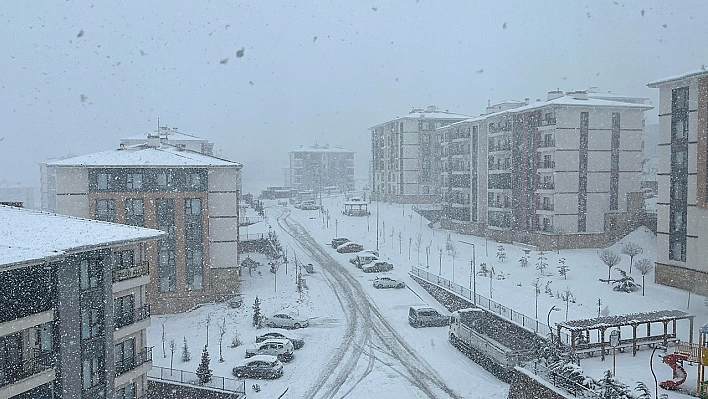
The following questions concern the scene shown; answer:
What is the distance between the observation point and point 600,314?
26.8 m

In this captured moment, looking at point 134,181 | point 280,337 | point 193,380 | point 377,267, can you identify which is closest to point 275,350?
point 280,337

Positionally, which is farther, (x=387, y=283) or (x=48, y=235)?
(x=387, y=283)

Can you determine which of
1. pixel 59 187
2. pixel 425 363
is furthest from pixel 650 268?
pixel 59 187

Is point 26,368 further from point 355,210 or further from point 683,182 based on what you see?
point 355,210

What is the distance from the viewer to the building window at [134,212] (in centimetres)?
3297

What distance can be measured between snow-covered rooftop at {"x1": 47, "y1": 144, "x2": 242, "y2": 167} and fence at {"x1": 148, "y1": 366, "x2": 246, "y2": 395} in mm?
13795

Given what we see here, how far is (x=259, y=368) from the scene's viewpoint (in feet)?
75.5

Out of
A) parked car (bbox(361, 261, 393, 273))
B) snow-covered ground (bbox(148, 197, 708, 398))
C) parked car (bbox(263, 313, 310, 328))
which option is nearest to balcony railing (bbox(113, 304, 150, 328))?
snow-covered ground (bbox(148, 197, 708, 398))

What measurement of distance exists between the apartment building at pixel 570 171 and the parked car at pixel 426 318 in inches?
680

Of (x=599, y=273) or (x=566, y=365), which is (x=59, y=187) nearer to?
(x=566, y=365)

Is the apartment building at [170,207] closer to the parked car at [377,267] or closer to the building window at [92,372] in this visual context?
the parked car at [377,267]

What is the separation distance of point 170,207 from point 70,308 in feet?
56.3

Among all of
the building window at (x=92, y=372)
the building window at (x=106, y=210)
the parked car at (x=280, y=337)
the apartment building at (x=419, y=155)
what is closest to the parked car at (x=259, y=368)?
the parked car at (x=280, y=337)

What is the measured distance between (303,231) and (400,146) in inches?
859
